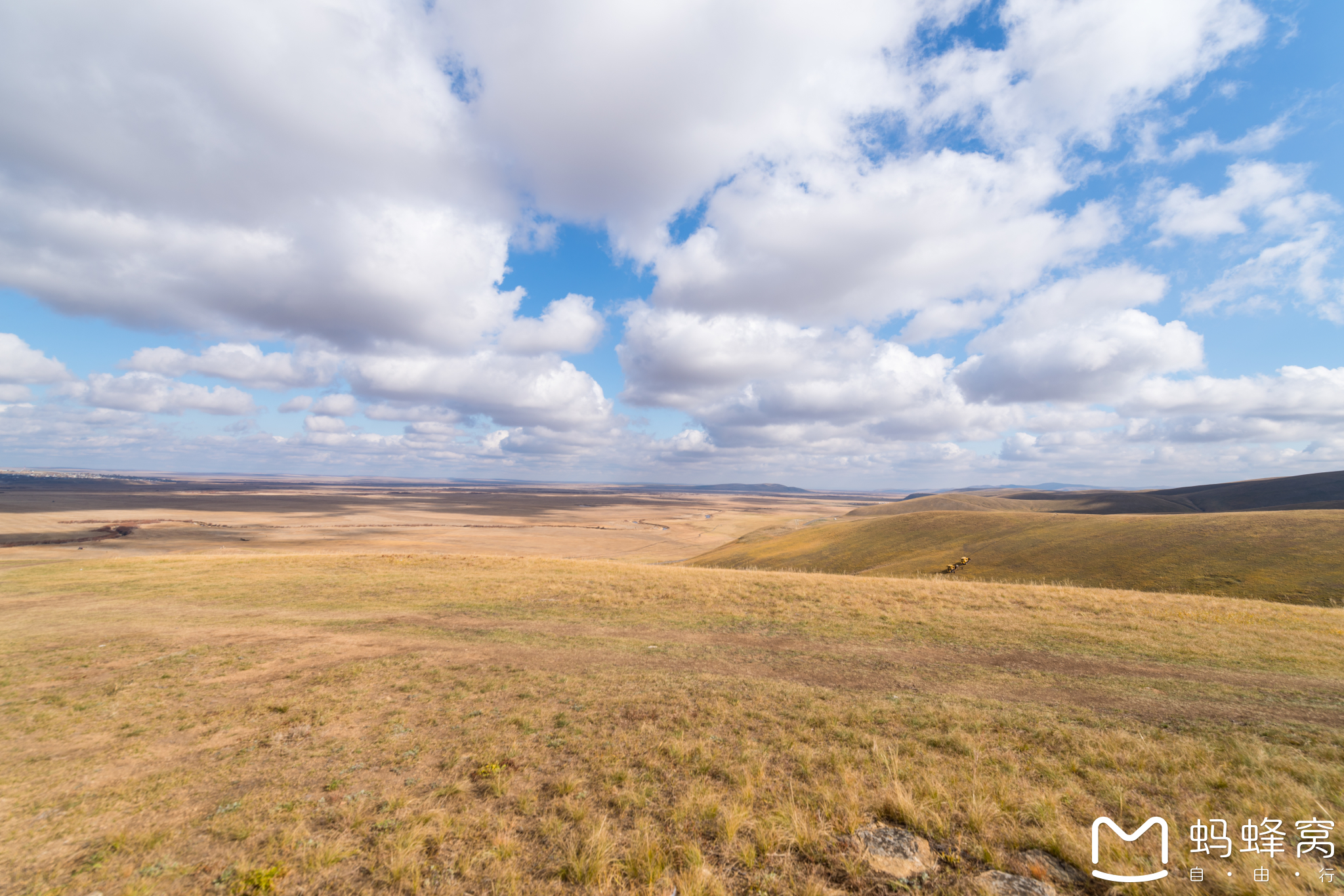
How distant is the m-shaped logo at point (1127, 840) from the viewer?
5.86 metres

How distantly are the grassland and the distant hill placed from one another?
17612 mm

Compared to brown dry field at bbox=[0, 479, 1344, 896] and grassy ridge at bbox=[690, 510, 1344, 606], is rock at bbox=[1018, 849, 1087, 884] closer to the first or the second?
brown dry field at bbox=[0, 479, 1344, 896]

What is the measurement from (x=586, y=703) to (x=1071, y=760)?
9377 millimetres

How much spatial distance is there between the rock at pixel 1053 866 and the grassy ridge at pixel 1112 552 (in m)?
39.0

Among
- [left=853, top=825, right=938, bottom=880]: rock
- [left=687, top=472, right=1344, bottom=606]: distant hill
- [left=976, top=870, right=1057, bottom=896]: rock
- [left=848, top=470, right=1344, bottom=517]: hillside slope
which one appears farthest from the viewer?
[left=848, top=470, right=1344, bottom=517]: hillside slope

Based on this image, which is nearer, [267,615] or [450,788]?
[450,788]

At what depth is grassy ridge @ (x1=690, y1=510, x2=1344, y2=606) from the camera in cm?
3384

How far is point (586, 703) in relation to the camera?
465 inches

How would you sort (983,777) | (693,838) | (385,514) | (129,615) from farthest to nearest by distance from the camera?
(385,514), (129,615), (983,777), (693,838)

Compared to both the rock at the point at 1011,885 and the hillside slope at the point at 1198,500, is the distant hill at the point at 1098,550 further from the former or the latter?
the hillside slope at the point at 1198,500

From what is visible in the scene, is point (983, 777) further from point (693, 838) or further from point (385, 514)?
point (385, 514)

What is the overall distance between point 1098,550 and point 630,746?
2076 inches

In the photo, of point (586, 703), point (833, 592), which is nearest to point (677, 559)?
point (833, 592)

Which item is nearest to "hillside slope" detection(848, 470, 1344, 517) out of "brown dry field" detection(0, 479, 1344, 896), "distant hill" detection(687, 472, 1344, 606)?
"distant hill" detection(687, 472, 1344, 606)
